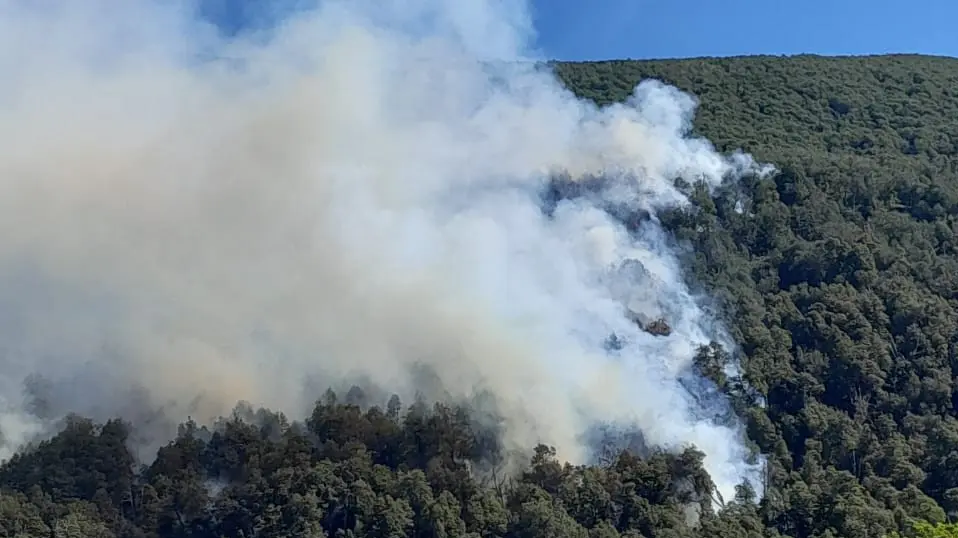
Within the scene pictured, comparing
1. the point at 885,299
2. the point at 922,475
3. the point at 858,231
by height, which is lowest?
the point at 922,475

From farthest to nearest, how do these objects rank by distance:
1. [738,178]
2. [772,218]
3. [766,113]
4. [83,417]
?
[766,113]
[738,178]
[772,218]
[83,417]

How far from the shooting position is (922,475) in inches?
2830

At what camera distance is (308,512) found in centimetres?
6562

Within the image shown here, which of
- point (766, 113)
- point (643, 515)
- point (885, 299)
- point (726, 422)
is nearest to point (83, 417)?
point (643, 515)

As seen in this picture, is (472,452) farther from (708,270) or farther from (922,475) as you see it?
(708,270)

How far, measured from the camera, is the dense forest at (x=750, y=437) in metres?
66.0

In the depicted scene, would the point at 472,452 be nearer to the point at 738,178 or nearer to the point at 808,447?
the point at 808,447

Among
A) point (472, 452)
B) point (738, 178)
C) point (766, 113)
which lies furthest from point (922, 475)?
point (766, 113)

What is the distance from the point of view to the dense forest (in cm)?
6600

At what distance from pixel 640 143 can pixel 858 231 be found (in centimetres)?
2451

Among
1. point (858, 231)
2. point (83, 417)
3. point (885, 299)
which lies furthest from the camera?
point (858, 231)

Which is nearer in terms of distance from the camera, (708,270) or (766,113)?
(708,270)

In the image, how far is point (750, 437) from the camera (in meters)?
79.9

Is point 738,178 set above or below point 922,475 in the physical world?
above
